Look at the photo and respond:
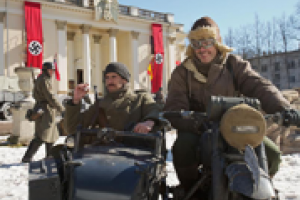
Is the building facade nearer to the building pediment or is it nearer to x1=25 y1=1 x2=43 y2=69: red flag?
the building pediment

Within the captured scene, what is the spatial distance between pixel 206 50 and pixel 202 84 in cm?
33

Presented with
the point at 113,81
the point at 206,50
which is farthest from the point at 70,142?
the point at 206,50

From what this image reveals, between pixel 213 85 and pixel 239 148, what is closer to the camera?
pixel 239 148

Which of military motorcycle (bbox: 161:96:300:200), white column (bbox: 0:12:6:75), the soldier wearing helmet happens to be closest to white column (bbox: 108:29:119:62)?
white column (bbox: 0:12:6:75)

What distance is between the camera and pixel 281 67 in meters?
51.4

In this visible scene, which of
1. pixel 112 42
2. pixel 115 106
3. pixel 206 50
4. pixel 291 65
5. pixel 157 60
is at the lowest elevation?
pixel 115 106

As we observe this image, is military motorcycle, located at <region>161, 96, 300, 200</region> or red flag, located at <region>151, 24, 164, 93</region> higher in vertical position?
red flag, located at <region>151, 24, 164, 93</region>

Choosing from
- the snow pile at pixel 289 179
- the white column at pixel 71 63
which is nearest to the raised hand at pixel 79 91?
the snow pile at pixel 289 179

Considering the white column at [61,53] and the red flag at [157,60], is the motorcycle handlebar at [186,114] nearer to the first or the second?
the white column at [61,53]

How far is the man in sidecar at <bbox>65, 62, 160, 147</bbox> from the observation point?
125 inches

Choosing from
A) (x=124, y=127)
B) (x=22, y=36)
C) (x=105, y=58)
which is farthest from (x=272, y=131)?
(x=105, y=58)

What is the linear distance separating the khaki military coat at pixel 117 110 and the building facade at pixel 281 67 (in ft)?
161

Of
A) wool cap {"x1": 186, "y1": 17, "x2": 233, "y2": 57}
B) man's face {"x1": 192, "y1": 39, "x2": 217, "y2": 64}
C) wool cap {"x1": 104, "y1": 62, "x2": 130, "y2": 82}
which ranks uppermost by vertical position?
wool cap {"x1": 186, "y1": 17, "x2": 233, "y2": 57}

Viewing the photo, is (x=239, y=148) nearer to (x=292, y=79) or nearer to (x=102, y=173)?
(x=102, y=173)
